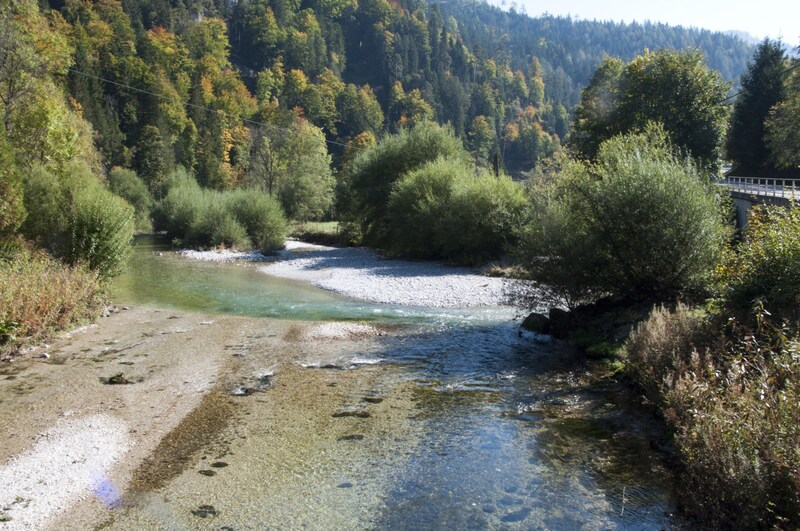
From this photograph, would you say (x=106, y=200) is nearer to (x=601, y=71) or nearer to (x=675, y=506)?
(x=675, y=506)

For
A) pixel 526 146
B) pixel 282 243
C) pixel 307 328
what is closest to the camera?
pixel 307 328

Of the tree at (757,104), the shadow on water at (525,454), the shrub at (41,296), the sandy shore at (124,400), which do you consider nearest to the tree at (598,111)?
the tree at (757,104)

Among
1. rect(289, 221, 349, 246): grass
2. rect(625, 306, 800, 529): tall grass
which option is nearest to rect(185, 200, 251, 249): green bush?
rect(289, 221, 349, 246): grass

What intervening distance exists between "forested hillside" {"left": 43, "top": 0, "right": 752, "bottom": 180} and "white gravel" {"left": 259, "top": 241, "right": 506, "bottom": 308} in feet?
147

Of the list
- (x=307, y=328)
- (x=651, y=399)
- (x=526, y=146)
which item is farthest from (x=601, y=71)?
(x=526, y=146)

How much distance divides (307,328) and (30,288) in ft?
27.7

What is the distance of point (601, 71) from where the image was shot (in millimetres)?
55469

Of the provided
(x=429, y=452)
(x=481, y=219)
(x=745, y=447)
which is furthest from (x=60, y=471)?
(x=481, y=219)

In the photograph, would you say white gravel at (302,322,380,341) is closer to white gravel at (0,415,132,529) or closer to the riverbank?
the riverbank

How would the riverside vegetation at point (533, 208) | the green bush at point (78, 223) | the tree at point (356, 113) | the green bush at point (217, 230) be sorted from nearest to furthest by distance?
the riverside vegetation at point (533, 208)
the green bush at point (78, 223)
the green bush at point (217, 230)
the tree at point (356, 113)

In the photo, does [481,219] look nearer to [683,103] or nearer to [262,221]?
[683,103]

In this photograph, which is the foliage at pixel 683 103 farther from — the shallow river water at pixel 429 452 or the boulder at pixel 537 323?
the shallow river water at pixel 429 452

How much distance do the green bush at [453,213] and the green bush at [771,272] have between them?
73.4ft

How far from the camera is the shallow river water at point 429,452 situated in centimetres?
829
